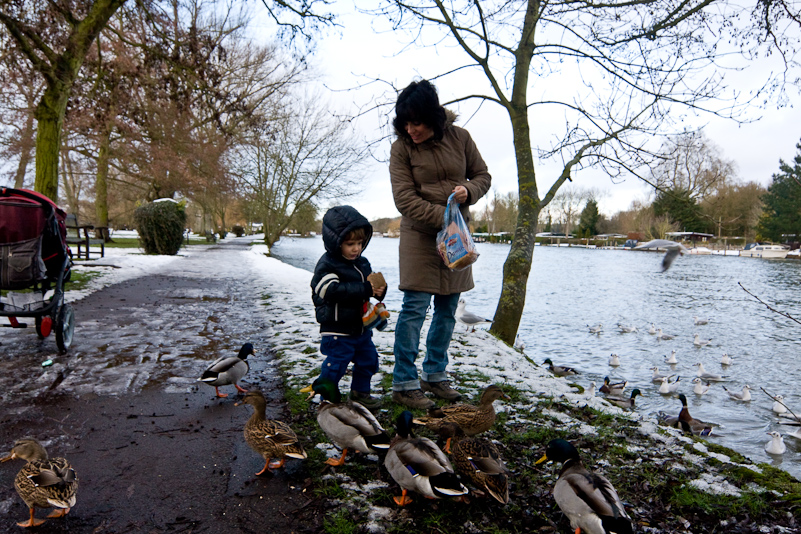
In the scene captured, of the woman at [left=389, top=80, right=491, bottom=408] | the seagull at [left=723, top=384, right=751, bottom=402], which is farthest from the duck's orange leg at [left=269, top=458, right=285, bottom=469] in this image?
the seagull at [left=723, top=384, right=751, bottom=402]

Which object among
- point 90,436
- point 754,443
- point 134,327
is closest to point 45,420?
point 90,436

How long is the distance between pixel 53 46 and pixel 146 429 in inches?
377

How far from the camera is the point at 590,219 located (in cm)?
8194

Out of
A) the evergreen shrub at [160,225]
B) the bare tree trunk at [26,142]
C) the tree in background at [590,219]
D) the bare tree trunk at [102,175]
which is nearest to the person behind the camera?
the evergreen shrub at [160,225]

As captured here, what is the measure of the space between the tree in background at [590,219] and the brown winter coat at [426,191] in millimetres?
83228

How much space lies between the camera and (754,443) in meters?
5.44

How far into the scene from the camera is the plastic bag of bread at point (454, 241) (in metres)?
3.34

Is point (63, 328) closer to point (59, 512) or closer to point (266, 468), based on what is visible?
point (59, 512)

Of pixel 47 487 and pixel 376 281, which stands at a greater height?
pixel 376 281

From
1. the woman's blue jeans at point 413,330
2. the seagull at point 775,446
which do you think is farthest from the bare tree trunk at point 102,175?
the seagull at point 775,446

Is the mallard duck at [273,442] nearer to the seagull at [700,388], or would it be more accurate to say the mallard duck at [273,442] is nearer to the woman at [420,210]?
the woman at [420,210]

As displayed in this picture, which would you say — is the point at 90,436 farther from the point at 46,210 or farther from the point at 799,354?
the point at 799,354

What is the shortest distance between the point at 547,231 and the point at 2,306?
104280mm

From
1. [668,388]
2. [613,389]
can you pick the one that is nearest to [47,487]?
[613,389]
